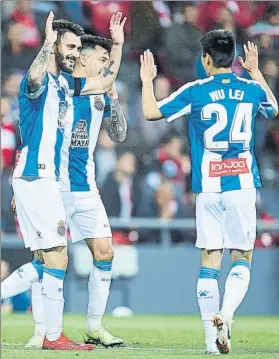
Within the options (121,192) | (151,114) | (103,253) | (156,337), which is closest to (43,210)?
(103,253)

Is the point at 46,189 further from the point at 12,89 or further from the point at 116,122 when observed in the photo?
the point at 12,89

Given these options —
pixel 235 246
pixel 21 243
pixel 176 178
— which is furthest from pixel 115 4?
pixel 235 246

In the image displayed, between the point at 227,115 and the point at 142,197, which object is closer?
the point at 227,115

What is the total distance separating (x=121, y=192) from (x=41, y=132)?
4469 millimetres

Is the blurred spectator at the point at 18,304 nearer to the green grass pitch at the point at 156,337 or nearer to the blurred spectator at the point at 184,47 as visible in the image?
the green grass pitch at the point at 156,337

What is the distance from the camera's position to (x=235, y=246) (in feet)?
24.1

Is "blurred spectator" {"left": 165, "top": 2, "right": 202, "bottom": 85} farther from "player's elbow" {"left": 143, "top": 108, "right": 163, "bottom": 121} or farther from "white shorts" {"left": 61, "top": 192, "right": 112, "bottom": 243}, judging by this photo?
"player's elbow" {"left": 143, "top": 108, "right": 163, "bottom": 121}

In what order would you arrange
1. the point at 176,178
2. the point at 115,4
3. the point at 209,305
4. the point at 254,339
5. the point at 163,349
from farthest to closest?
the point at 115,4 → the point at 176,178 → the point at 254,339 → the point at 163,349 → the point at 209,305

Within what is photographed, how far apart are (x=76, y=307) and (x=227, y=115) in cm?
465

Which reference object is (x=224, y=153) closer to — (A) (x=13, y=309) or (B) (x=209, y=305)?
(B) (x=209, y=305)

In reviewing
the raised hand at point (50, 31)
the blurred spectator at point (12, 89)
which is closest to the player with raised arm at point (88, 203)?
the raised hand at point (50, 31)

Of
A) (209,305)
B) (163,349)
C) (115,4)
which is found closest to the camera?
(209,305)

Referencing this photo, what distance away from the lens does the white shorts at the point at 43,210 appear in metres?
7.30

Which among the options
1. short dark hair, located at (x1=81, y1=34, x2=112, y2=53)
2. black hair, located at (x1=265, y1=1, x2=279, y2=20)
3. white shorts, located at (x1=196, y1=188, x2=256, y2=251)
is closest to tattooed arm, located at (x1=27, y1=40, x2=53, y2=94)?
short dark hair, located at (x1=81, y1=34, x2=112, y2=53)
